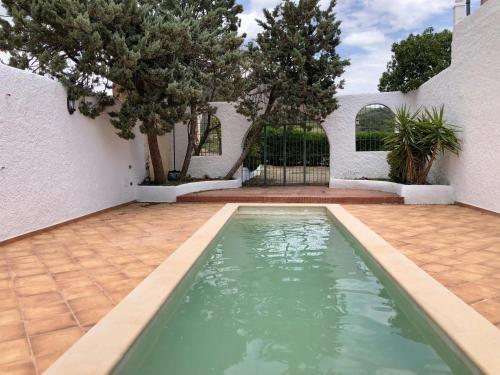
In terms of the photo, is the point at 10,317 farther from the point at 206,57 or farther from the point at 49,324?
the point at 206,57

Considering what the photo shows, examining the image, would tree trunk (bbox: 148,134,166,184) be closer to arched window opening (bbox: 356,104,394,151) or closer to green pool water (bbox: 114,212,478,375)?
green pool water (bbox: 114,212,478,375)

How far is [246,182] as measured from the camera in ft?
51.5

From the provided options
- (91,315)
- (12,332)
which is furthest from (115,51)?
(12,332)

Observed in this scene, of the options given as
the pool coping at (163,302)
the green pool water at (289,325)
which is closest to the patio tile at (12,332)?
the pool coping at (163,302)

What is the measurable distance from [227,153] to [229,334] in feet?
38.3

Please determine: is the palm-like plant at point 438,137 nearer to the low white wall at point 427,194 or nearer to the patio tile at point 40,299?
the low white wall at point 427,194

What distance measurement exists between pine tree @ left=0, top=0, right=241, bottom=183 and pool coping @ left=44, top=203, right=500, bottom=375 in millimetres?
5102

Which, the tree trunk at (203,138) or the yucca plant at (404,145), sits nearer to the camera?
the yucca plant at (404,145)

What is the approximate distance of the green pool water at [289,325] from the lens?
276cm

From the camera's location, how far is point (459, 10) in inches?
448

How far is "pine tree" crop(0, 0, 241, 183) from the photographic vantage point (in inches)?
318

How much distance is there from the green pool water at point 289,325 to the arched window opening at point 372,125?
9308 mm

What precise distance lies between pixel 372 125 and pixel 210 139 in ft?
19.3

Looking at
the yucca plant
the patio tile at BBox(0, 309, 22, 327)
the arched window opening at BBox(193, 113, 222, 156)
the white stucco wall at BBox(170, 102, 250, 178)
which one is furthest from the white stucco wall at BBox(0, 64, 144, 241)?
the yucca plant
